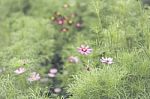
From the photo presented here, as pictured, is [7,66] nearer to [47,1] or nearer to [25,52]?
[25,52]

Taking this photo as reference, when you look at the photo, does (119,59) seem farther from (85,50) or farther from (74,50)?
(74,50)

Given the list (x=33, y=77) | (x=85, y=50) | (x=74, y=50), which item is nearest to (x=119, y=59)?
(x=85, y=50)

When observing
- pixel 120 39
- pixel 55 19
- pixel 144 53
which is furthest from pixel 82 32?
pixel 144 53

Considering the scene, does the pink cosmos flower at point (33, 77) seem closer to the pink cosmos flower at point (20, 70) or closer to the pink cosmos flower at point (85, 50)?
the pink cosmos flower at point (20, 70)

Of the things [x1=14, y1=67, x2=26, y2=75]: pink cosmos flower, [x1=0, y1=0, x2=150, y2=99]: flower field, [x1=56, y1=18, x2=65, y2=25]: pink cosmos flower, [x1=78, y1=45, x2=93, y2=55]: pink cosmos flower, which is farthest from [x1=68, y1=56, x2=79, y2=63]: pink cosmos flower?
[x1=56, y1=18, x2=65, y2=25]: pink cosmos flower

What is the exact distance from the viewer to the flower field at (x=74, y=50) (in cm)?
256

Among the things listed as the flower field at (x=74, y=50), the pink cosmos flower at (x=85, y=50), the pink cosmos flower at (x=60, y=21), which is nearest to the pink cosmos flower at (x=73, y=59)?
the flower field at (x=74, y=50)

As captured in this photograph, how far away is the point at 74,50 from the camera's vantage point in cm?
343

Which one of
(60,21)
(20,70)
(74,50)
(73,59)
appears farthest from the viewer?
(60,21)

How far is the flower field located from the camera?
256 cm

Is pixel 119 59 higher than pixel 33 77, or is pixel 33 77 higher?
pixel 119 59

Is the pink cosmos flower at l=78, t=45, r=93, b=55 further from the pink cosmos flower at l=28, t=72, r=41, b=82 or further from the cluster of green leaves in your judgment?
the pink cosmos flower at l=28, t=72, r=41, b=82

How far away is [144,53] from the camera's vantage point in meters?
2.70

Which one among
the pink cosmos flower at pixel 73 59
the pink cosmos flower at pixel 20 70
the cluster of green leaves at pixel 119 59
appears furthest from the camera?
the pink cosmos flower at pixel 73 59
